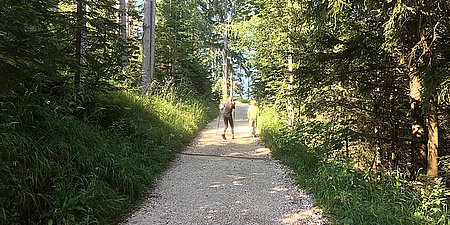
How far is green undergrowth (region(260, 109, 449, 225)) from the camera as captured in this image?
3.97 meters

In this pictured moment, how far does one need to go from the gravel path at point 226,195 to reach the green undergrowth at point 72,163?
1.53 ft

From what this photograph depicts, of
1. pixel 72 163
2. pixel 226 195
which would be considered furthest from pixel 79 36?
pixel 226 195

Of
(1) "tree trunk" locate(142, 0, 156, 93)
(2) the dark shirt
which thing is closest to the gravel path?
(2) the dark shirt

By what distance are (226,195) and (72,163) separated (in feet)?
8.65

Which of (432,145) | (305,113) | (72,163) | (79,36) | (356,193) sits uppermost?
(79,36)

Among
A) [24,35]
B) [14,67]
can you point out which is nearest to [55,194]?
[14,67]

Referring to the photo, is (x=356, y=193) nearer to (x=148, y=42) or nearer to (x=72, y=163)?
(x=72, y=163)

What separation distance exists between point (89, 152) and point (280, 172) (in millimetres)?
4282

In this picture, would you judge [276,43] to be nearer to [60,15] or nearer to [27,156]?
[60,15]

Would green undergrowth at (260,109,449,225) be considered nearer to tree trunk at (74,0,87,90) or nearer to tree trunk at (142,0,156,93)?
tree trunk at (74,0,87,90)

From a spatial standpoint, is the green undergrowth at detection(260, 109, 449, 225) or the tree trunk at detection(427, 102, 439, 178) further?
the tree trunk at detection(427, 102, 439, 178)

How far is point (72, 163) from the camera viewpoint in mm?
4848

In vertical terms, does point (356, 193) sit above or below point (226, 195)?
above

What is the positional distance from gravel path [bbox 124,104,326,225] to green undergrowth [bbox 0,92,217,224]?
467 millimetres
